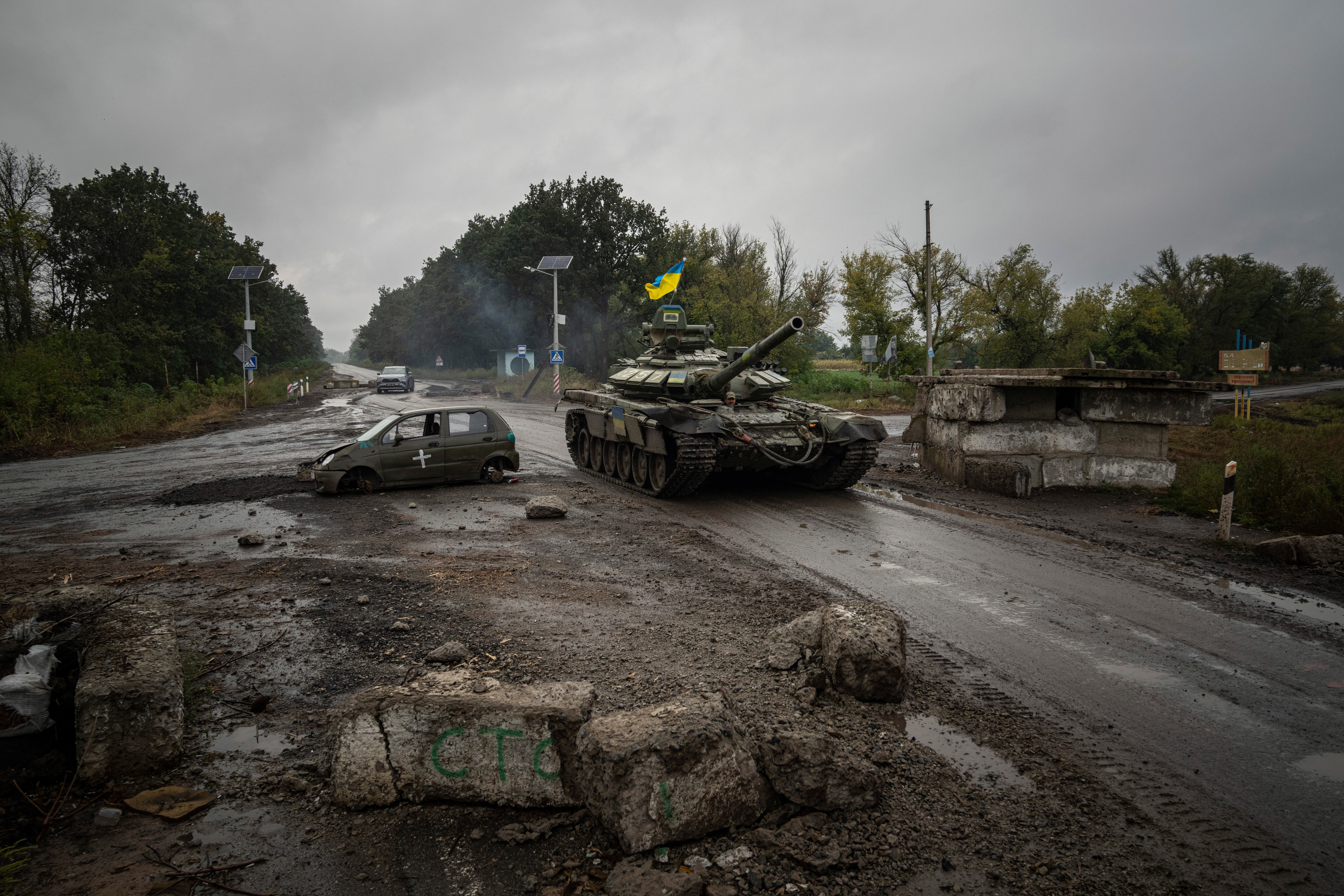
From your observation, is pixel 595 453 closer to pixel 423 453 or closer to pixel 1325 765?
pixel 423 453

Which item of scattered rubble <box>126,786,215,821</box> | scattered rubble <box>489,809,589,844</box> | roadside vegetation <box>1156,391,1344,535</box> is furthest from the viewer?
roadside vegetation <box>1156,391,1344,535</box>

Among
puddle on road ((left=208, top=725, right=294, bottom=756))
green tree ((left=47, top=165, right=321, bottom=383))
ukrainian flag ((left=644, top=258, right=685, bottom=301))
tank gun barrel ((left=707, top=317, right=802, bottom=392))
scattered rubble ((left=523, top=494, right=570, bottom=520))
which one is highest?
green tree ((left=47, top=165, right=321, bottom=383))

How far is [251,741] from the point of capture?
154 inches

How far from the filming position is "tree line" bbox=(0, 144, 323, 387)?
24547 mm

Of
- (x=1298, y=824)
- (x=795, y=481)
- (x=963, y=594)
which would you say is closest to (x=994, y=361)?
(x=795, y=481)

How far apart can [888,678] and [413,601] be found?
12.2 ft

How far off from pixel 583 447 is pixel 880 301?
29.1 metres

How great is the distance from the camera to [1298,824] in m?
3.17

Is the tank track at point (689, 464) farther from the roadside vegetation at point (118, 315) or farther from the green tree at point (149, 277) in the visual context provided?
the green tree at point (149, 277)

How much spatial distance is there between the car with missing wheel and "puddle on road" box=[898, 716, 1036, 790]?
4078 centimetres

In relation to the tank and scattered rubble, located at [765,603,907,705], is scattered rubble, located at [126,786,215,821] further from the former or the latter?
the tank

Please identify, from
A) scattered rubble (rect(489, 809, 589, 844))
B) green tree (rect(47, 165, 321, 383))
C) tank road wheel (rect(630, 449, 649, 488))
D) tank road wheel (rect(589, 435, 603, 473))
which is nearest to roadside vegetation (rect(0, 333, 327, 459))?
green tree (rect(47, 165, 321, 383))

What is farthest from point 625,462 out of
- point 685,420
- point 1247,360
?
point 1247,360

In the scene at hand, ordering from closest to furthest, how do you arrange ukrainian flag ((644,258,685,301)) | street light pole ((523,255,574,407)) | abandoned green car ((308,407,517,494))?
abandoned green car ((308,407,517,494)) < ukrainian flag ((644,258,685,301)) < street light pole ((523,255,574,407))
